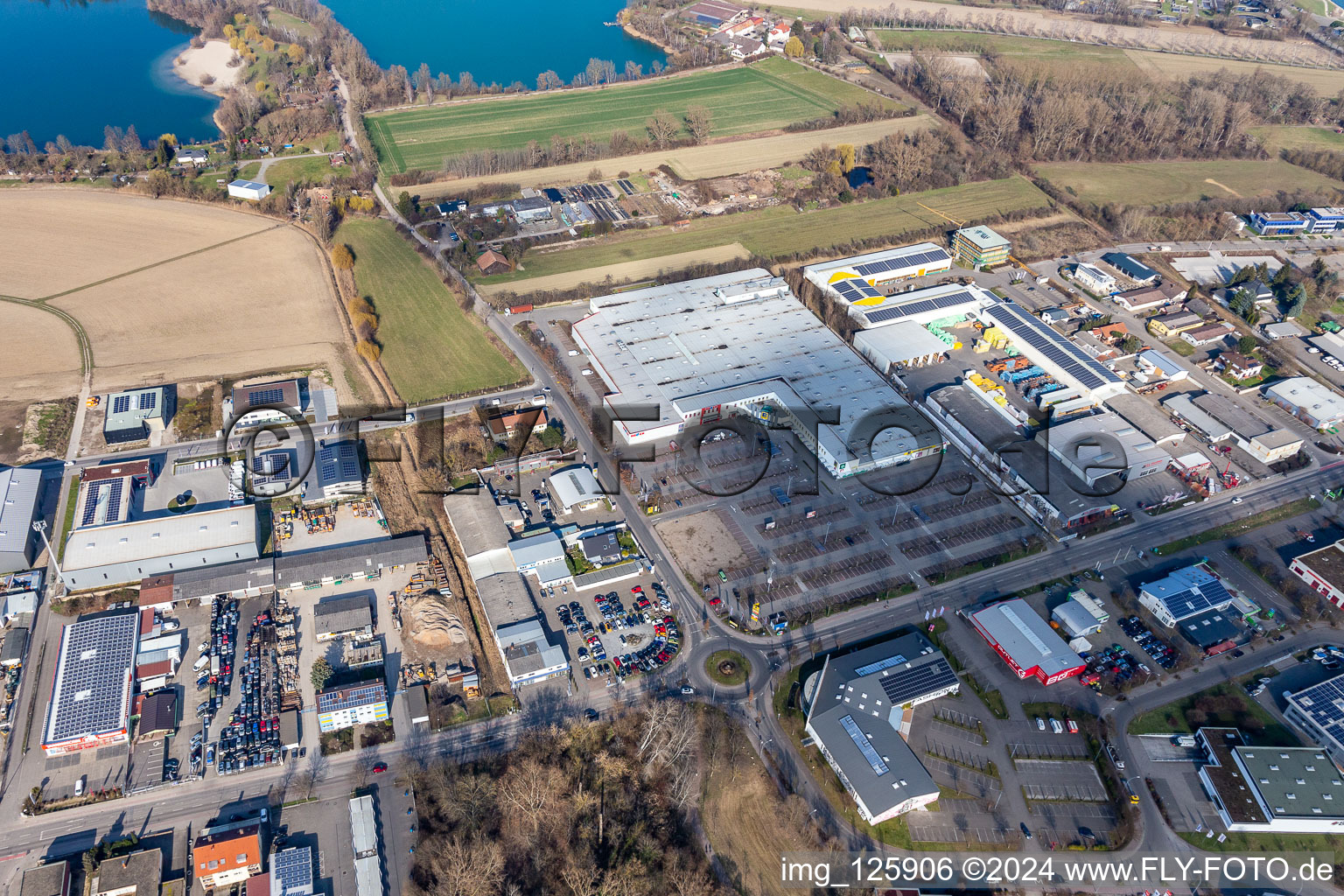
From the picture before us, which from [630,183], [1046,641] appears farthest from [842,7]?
[1046,641]

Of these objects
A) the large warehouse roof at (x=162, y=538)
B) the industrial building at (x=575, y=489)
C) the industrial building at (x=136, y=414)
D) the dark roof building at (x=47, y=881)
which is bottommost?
the dark roof building at (x=47, y=881)

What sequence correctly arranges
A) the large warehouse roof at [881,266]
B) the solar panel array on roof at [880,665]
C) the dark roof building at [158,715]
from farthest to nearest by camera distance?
the large warehouse roof at [881,266] < the solar panel array on roof at [880,665] < the dark roof building at [158,715]

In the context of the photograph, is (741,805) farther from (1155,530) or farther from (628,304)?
(628,304)

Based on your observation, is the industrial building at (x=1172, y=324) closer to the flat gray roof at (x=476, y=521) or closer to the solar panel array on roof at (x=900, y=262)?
the solar panel array on roof at (x=900, y=262)

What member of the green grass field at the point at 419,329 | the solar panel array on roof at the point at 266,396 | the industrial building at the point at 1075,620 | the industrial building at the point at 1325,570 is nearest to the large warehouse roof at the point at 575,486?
the green grass field at the point at 419,329

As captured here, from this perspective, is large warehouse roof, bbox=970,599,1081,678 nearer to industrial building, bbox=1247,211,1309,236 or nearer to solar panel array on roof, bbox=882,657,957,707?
solar panel array on roof, bbox=882,657,957,707

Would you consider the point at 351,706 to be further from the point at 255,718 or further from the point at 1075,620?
the point at 1075,620
